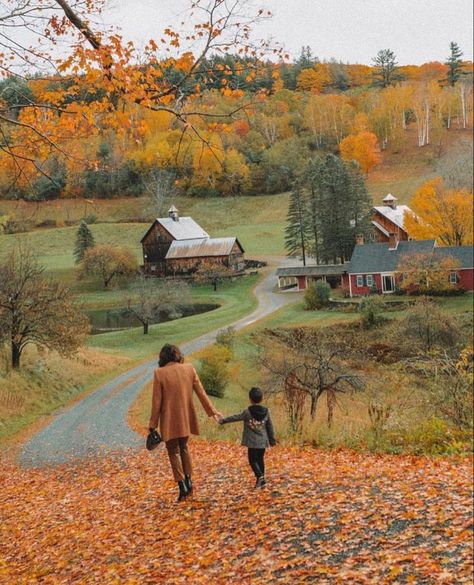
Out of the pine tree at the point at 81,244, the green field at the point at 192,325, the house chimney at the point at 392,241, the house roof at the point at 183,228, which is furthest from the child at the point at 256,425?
the house chimney at the point at 392,241

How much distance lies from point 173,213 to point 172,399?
29.0m

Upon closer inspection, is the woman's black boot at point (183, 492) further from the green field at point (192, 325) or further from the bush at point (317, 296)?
the bush at point (317, 296)

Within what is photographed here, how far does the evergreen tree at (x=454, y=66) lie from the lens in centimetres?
4553

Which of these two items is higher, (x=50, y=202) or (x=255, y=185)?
(x=255, y=185)

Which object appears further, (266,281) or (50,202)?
(266,281)

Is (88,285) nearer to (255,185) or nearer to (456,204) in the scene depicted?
(255,185)

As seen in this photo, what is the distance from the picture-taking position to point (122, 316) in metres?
33.1

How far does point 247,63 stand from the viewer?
703 centimetres

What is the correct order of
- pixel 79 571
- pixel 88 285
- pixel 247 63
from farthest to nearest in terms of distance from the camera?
pixel 88 285 → pixel 247 63 → pixel 79 571

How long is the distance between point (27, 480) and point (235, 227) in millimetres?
24492

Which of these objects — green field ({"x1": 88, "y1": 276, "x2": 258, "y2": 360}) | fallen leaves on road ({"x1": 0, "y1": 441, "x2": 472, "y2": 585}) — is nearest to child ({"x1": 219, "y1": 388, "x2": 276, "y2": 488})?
fallen leaves on road ({"x1": 0, "y1": 441, "x2": 472, "y2": 585})

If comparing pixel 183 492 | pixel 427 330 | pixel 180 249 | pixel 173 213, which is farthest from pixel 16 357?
pixel 427 330

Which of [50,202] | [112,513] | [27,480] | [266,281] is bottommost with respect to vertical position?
[27,480]

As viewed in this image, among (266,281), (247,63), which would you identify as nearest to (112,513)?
(247,63)
